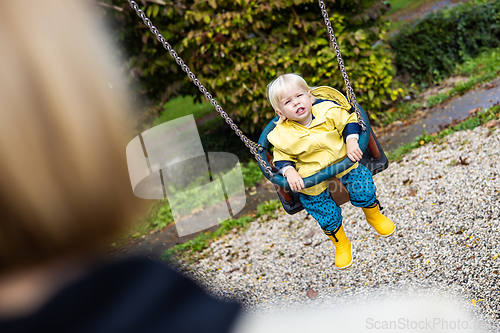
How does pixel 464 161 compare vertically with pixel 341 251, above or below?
below

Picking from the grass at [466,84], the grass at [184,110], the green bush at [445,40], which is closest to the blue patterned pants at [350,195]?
the grass at [466,84]

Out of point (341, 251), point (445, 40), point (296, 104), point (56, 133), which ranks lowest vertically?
point (341, 251)

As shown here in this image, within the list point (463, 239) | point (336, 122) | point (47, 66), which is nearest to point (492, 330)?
point (463, 239)

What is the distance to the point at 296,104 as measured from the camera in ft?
6.63

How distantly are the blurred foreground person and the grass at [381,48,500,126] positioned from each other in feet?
10.9

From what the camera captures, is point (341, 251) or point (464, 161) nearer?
point (341, 251)

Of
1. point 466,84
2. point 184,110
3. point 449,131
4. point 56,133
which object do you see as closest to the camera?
point 56,133

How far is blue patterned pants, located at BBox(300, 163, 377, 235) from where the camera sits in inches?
87.0

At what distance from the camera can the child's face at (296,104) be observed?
2.01m

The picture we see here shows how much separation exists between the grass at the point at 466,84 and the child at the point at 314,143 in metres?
3.36

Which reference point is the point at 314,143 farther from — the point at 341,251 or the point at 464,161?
the point at 464,161

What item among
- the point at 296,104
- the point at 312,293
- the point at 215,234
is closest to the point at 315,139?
the point at 296,104

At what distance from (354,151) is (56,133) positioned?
315cm

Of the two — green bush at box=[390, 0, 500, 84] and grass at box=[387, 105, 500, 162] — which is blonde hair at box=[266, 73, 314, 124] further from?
green bush at box=[390, 0, 500, 84]
